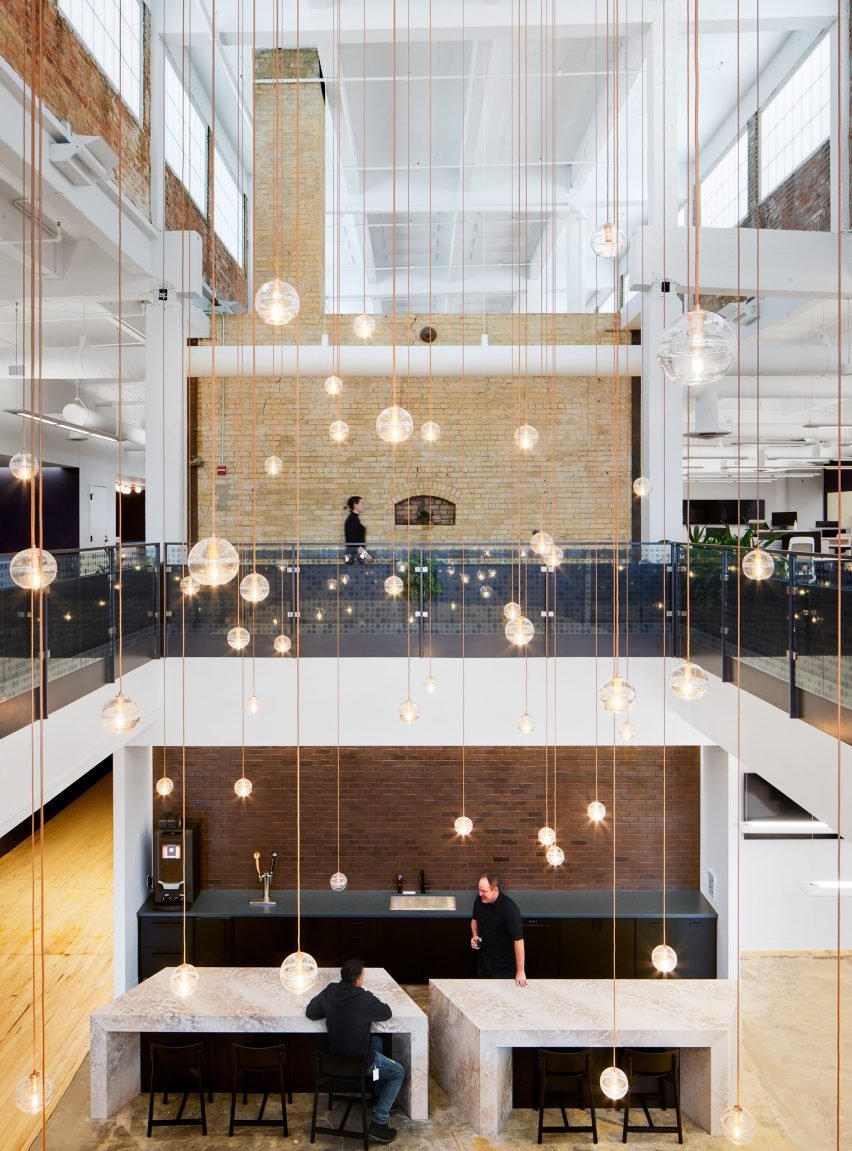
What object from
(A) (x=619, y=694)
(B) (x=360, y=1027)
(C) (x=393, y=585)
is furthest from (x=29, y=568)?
(C) (x=393, y=585)

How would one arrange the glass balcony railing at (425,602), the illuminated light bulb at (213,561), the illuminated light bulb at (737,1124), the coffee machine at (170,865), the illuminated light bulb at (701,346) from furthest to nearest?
the coffee machine at (170,865), the glass balcony railing at (425,602), the illuminated light bulb at (737,1124), the illuminated light bulb at (213,561), the illuminated light bulb at (701,346)

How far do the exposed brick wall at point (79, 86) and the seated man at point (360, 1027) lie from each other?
736 cm

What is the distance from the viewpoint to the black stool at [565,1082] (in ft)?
21.1

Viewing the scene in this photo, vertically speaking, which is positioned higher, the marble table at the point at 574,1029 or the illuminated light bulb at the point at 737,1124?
the illuminated light bulb at the point at 737,1124

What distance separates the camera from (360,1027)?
6.14 metres

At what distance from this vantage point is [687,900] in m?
9.80

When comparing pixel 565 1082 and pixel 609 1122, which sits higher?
pixel 565 1082

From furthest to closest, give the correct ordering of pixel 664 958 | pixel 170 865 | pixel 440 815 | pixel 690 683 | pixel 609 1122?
1. pixel 440 815
2. pixel 170 865
3. pixel 609 1122
4. pixel 664 958
5. pixel 690 683

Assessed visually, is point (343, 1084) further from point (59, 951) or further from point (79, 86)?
point (79, 86)

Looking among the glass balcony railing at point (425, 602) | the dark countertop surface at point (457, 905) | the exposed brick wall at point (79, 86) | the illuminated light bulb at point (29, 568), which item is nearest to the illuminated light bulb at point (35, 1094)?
the illuminated light bulb at point (29, 568)

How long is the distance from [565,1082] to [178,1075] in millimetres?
3209

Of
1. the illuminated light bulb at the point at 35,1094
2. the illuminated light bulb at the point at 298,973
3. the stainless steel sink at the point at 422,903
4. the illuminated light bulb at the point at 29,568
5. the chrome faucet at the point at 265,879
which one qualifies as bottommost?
the stainless steel sink at the point at 422,903

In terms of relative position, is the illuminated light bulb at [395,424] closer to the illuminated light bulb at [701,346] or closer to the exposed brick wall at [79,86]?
the illuminated light bulb at [701,346]

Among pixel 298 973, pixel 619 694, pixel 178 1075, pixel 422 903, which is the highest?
pixel 619 694
